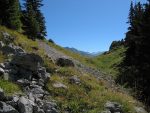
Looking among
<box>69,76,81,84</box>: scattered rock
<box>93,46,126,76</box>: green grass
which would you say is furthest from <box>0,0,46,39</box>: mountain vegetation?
<box>69,76,81,84</box>: scattered rock

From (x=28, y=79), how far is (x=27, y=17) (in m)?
Answer: 34.2

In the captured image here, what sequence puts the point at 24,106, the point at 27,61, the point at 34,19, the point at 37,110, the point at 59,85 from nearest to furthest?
the point at 24,106 → the point at 37,110 → the point at 27,61 → the point at 59,85 → the point at 34,19

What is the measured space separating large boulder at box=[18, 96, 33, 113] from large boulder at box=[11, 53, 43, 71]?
4794 mm

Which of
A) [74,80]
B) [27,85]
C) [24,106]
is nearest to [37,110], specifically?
[24,106]

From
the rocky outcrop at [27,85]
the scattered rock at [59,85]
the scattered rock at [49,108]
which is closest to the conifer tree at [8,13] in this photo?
the rocky outcrop at [27,85]

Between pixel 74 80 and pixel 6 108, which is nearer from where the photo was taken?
pixel 6 108

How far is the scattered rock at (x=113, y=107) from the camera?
60.3 ft

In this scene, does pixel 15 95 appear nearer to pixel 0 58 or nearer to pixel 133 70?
pixel 0 58

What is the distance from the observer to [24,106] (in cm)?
1453

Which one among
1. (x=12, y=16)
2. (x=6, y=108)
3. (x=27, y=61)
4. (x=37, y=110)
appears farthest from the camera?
(x=12, y=16)

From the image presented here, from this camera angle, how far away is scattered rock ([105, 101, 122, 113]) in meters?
18.4

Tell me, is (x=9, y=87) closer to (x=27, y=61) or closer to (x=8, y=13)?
(x=27, y=61)

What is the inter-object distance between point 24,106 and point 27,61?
211 inches

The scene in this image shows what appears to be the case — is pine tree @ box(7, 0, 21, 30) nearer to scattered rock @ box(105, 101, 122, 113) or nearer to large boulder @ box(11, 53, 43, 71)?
large boulder @ box(11, 53, 43, 71)
